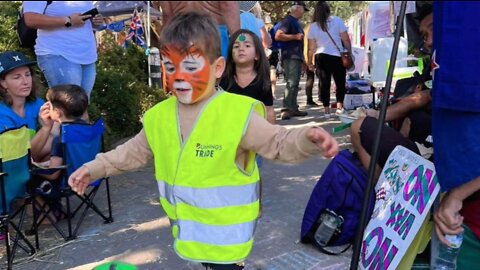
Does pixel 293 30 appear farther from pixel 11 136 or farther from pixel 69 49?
pixel 11 136

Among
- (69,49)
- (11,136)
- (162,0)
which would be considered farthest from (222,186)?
(69,49)

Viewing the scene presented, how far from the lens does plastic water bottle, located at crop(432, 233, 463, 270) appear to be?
198 cm

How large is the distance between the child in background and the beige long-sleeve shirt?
5.16 ft

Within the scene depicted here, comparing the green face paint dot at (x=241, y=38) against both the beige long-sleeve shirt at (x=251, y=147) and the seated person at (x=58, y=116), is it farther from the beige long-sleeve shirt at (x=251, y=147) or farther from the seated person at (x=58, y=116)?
the beige long-sleeve shirt at (x=251, y=147)

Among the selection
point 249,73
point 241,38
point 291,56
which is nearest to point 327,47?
point 291,56

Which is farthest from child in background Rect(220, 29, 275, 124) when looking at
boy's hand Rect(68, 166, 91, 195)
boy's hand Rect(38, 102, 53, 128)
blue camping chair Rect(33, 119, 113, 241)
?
boy's hand Rect(68, 166, 91, 195)

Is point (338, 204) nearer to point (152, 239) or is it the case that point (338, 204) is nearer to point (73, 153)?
point (152, 239)

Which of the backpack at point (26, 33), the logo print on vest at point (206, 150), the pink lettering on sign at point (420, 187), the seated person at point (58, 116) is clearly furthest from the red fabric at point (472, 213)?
the backpack at point (26, 33)

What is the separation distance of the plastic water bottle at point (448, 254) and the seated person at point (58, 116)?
2.52 m

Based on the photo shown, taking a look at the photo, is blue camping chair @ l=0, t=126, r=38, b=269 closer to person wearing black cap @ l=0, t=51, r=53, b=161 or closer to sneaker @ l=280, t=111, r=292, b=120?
person wearing black cap @ l=0, t=51, r=53, b=161

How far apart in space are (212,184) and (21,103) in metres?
2.32

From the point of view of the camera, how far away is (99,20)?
4.52 meters

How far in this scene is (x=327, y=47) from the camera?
25.3ft

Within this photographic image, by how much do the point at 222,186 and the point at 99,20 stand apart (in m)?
2.96
